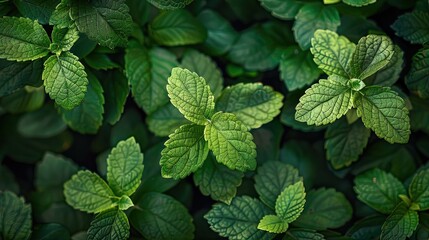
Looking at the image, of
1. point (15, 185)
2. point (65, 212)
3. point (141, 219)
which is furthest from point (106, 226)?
point (15, 185)

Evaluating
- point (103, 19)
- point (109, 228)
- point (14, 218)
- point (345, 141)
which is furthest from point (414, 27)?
point (14, 218)

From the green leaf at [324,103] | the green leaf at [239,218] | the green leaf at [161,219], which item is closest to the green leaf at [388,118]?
the green leaf at [324,103]

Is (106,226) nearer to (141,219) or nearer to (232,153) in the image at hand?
(141,219)

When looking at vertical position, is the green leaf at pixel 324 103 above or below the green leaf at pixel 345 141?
above

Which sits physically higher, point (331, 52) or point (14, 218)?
point (331, 52)

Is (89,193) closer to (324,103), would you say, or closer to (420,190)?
(324,103)

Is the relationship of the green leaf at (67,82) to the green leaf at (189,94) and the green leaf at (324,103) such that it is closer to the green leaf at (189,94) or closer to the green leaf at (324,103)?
the green leaf at (189,94)
